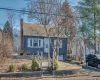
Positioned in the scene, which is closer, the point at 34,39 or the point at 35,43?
the point at 34,39

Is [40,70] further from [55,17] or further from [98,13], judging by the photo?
[98,13]

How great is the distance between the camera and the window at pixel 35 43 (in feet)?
132

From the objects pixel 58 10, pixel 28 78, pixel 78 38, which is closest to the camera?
pixel 28 78

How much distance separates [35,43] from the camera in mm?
40750

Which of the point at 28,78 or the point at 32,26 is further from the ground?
the point at 32,26

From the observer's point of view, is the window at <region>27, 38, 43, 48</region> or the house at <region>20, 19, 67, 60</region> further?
the window at <region>27, 38, 43, 48</region>

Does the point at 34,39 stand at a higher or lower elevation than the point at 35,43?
higher

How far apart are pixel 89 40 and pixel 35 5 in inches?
722

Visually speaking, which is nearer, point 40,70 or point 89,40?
point 40,70

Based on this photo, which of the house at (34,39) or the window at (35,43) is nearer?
the house at (34,39)

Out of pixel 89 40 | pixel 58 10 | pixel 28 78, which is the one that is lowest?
pixel 28 78

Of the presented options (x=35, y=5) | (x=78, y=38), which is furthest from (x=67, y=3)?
(x=78, y=38)

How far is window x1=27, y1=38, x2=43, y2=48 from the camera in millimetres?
40209

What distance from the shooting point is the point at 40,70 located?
2183 centimetres
